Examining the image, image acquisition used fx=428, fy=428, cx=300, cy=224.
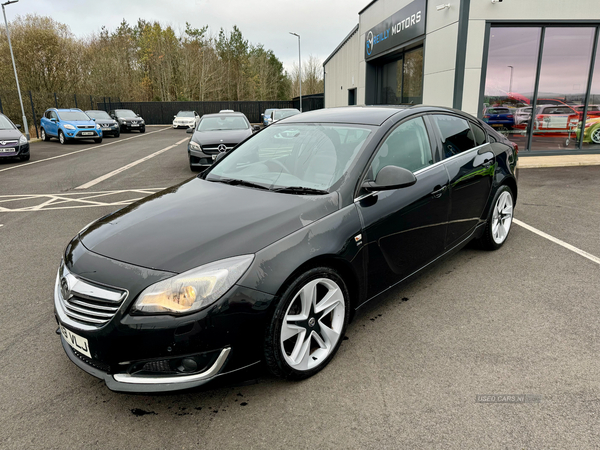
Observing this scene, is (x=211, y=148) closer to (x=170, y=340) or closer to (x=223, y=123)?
(x=223, y=123)

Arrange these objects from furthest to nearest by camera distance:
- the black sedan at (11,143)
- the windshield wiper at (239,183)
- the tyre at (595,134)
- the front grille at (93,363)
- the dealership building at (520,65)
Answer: the black sedan at (11,143), the tyre at (595,134), the dealership building at (520,65), the windshield wiper at (239,183), the front grille at (93,363)

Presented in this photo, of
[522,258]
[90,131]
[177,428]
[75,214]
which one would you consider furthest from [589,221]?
[90,131]

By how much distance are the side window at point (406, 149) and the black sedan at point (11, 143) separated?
14.1 meters

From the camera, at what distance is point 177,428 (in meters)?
2.24

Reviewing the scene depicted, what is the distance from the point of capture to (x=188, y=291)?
215 cm

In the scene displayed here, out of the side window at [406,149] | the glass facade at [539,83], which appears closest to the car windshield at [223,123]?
the glass facade at [539,83]

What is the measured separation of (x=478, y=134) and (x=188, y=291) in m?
3.53

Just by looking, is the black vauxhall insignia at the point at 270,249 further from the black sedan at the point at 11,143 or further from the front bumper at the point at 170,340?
the black sedan at the point at 11,143

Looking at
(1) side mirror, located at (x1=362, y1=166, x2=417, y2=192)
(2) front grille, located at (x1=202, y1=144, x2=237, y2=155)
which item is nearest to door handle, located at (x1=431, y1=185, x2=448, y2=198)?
(1) side mirror, located at (x1=362, y1=166, x2=417, y2=192)

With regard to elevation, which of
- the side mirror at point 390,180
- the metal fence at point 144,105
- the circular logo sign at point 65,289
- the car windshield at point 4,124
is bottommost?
the circular logo sign at point 65,289

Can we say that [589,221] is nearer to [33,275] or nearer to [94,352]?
[94,352]

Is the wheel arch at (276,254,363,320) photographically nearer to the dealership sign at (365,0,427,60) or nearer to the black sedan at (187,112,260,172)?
the black sedan at (187,112,260,172)

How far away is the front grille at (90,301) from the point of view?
86.3 inches

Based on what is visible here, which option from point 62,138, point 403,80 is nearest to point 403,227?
point 403,80
